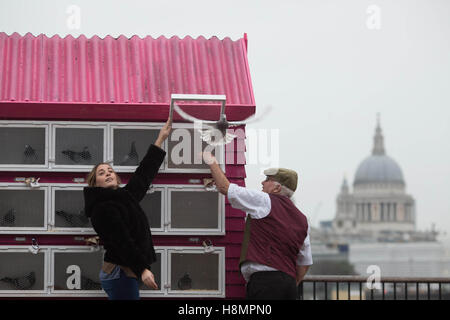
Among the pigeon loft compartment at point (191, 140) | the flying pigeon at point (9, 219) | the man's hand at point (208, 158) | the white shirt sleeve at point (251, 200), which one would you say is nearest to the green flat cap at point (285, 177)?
the white shirt sleeve at point (251, 200)

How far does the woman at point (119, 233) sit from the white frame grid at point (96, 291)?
91cm

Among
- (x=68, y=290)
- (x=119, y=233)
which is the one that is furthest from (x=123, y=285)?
(x=68, y=290)

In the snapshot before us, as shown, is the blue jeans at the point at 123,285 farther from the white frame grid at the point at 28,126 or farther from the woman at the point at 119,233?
the white frame grid at the point at 28,126

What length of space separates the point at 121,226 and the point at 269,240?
116 centimetres

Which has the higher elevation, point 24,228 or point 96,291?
point 24,228

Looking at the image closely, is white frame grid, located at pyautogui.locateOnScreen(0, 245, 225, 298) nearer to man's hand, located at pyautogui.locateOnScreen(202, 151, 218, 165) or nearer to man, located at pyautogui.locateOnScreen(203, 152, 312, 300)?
man's hand, located at pyautogui.locateOnScreen(202, 151, 218, 165)

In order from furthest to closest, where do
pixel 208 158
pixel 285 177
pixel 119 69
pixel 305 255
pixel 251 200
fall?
pixel 119 69, pixel 208 158, pixel 305 255, pixel 285 177, pixel 251 200

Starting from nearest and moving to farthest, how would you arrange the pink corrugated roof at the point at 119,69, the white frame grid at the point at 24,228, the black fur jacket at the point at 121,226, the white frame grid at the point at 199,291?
the black fur jacket at the point at 121,226
the white frame grid at the point at 24,228
the white frame grid at the point at 199,291
the pink corrugated roof at the point at 119,69

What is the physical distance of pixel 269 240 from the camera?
7574 millimetres

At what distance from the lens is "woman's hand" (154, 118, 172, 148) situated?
8.27m

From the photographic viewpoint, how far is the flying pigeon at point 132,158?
8.57 m

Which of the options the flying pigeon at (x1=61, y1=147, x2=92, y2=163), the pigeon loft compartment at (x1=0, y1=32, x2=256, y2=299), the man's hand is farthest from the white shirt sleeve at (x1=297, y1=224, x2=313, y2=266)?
the flying pigeon at (x1=61, y1=147, x2=92, y2=163)

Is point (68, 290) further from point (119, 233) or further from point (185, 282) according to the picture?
point (119, 233)
